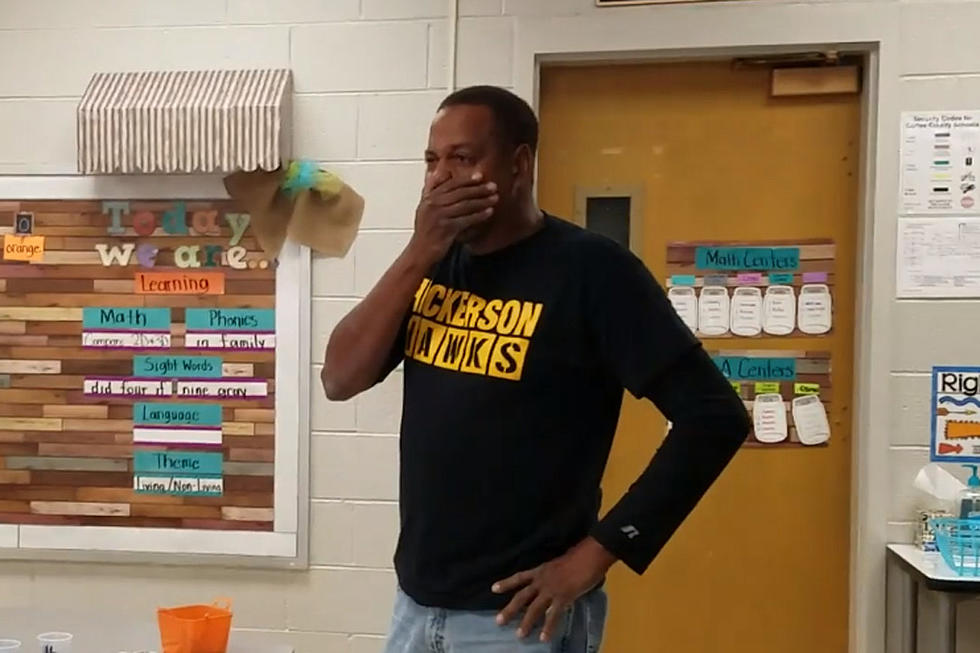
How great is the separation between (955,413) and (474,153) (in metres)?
1.55

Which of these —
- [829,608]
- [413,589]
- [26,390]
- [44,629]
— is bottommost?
[829,608]

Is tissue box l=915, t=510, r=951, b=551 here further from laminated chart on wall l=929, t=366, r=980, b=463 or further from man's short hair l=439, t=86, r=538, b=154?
man's short hair l=439, t=86, r=538, b=154

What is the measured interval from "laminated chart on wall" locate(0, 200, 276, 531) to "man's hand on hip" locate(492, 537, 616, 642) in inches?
54.2

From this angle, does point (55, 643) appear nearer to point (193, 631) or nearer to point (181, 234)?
point (193, 631)

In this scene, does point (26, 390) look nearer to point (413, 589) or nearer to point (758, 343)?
point (413, 589)

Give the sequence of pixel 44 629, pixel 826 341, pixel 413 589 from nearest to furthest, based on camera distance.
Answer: pixel 413 589 → pixel 44 629 → pixel 826 341

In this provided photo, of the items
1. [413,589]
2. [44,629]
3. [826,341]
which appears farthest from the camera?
[826,341]

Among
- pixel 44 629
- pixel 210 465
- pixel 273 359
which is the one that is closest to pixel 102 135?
pixel 273 359

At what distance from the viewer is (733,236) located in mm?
2619

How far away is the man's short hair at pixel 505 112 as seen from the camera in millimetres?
1546

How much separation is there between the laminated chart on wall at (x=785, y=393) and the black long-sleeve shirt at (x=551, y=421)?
1.19 metres

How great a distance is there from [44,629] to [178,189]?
4.09 feet

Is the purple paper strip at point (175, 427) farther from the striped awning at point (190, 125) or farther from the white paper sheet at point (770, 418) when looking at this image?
the white paper sheet at point (770, 418)

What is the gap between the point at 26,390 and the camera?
2.73 m
